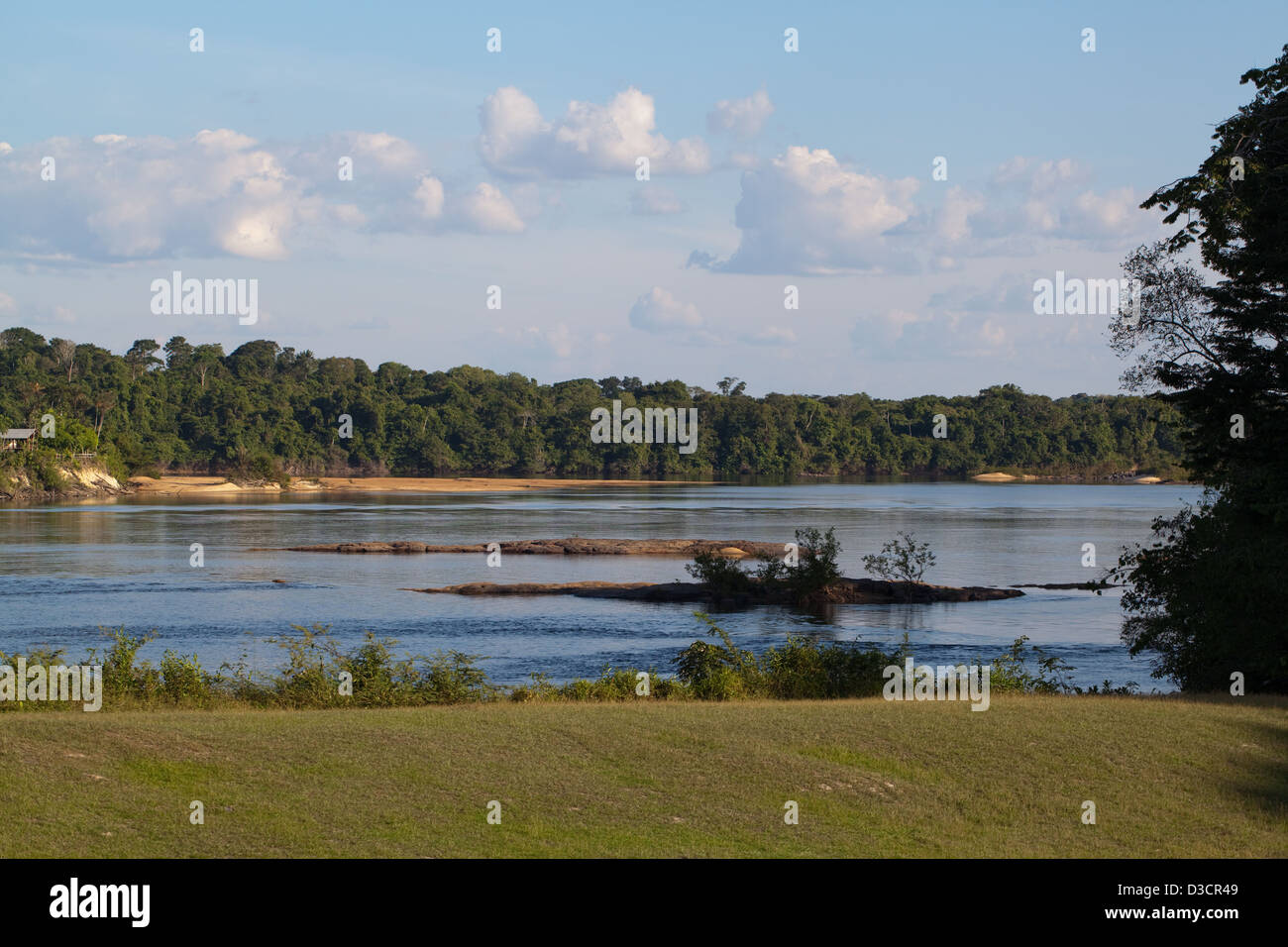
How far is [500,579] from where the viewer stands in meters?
52.3

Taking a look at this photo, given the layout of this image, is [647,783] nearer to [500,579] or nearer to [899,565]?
[899,565]

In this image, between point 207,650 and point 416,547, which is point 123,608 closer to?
point 207,650

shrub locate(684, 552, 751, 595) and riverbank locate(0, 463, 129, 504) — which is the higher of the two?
riverbank locate(0, 463, 129, 504)

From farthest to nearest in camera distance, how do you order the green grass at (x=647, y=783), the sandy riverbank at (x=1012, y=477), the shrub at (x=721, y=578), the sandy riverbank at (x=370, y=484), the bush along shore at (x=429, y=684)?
the sandy riverbank at (x=1012, y=477) → the sandy riverbank at (x=370, y=484) → the shrub at (x=721, y=578) → the bush along shore at (x=429, y=684) → the green grass at (x=647, y=783)

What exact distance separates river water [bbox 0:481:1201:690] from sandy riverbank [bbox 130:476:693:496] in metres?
30.2

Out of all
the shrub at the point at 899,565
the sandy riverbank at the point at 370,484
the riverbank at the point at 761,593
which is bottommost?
the riverbank at the point at 761,593

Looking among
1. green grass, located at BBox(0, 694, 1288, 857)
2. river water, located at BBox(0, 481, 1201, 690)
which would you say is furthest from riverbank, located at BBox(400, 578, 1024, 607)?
green grass, located at BBox(0, 694, 1288, 857)

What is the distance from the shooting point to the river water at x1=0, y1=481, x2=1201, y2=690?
35188mm

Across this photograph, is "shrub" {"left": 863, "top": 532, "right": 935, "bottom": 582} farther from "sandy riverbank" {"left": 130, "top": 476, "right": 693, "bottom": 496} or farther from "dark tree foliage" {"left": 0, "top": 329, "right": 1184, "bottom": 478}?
"dark tree foliage" {"left": 0, "top": 329, "right": 1184, "bottom": 478}

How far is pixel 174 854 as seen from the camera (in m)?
10.7

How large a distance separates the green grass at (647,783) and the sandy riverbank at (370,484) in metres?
125

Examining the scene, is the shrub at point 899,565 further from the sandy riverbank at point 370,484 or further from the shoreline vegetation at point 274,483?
the sandy riverbank at point 370,484

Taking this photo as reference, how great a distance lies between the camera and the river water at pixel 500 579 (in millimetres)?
35188

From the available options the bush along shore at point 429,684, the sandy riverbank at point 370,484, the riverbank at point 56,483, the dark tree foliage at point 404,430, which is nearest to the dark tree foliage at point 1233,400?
the bush along shore at point 429,684
